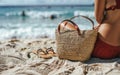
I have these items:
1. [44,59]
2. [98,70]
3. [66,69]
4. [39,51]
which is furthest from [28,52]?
[98,70]

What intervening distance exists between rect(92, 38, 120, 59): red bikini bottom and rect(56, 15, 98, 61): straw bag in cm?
8

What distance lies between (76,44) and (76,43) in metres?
0.01

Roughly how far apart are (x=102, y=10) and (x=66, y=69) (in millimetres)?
794

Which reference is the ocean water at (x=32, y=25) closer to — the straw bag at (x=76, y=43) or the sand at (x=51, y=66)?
the sand at (x=51, y=66)

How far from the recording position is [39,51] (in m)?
3.92

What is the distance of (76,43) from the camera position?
126 inches

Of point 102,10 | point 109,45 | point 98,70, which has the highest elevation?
point 102,10

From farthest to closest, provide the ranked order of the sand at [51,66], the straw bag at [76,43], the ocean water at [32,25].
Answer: the ocean water at [32,25] → the straw bag at [76,43] → the sand at [51,66]

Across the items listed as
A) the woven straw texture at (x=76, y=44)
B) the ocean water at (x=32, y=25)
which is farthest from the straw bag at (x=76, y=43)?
the ocean water at (x=32, y=25)

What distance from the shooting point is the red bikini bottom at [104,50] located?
325cm

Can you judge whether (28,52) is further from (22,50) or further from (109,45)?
(109,45)

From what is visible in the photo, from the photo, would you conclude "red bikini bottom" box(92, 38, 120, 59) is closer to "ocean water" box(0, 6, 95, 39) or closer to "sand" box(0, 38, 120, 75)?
"sand" box(0, 38, 120, 75)

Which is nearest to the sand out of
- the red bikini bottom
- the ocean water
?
the red bikini bottom

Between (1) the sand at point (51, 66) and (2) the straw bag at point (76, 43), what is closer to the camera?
(1) the sand at point (51, 66)
